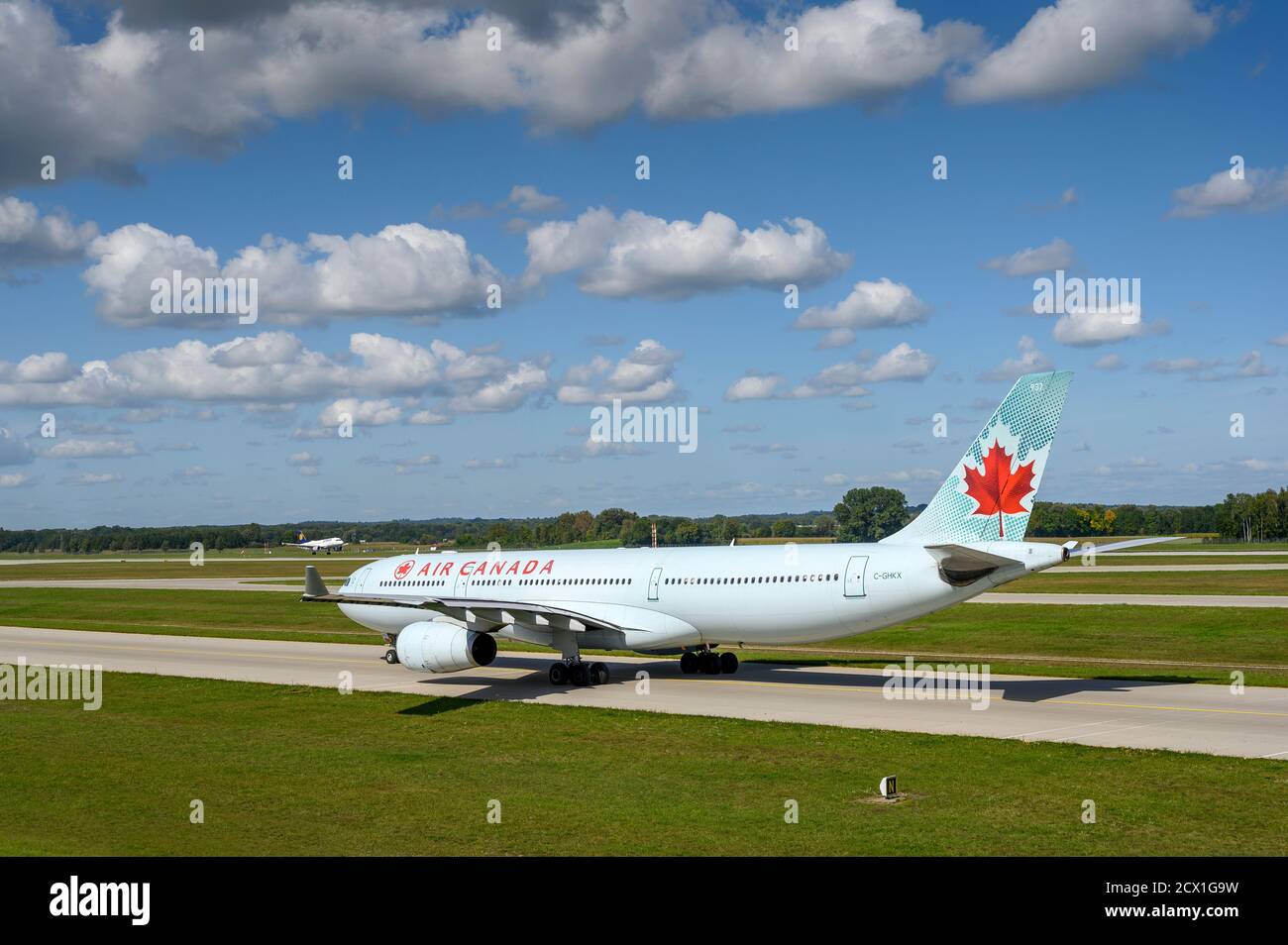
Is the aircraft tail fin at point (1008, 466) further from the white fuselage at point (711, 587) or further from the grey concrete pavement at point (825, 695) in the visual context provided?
the grey concrete pavement at point (825, 695)

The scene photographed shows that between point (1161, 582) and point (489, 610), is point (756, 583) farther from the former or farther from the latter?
point (1161, 582)

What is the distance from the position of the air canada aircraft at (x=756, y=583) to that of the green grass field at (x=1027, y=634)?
8.48 meters

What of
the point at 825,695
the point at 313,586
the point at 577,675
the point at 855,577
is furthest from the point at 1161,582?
the point at 313,586

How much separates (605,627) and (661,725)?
8.48 m

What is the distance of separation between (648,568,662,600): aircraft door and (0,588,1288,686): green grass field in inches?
341

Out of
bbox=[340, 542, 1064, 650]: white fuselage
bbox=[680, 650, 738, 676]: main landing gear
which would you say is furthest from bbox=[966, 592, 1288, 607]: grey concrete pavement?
bbox=[340, 542, 1064, 650]: white fuselage

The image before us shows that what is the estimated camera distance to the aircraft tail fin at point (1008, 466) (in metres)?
29.7

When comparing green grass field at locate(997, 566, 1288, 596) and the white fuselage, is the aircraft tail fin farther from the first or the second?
green grass field at locate(997, 566, 1288, 596)

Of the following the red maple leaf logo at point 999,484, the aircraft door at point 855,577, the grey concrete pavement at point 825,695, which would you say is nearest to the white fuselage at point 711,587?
the aircraft door at point 855,577
